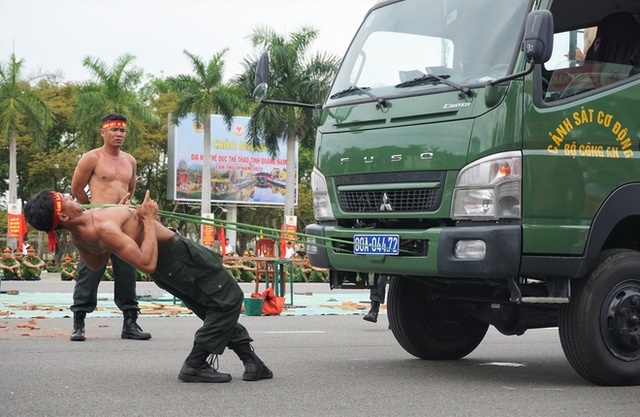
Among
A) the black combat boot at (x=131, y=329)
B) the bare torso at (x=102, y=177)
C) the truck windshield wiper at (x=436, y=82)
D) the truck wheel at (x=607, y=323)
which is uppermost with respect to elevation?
the truck windshield wiper at (x=436, y=82)

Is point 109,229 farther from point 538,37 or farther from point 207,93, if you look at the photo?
point 207,93

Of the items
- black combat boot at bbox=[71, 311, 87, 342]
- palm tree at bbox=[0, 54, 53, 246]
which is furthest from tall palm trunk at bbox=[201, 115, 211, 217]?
black combat boot at bbox=[71, 311, 87, 342]

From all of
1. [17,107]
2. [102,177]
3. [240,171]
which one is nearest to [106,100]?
[17,107]

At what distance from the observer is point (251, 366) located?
7270mm

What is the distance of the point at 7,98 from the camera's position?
47.6 meters

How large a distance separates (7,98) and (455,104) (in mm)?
43137

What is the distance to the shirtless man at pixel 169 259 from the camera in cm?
654

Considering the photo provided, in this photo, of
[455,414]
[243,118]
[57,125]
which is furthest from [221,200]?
[455,414]

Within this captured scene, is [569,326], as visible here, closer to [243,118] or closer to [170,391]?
[170,391]

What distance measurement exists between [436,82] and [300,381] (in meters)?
2.26

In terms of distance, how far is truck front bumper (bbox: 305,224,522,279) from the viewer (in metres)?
6.90

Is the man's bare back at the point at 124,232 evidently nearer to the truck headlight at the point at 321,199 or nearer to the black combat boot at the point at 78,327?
the truck headlight at the point at 321,199

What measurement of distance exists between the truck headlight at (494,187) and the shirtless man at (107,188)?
363cm

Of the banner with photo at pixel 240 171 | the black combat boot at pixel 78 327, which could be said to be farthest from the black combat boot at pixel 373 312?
the banner with photo at pixel 240 171
